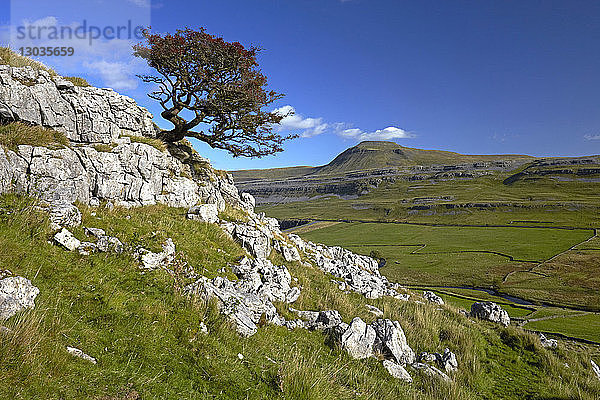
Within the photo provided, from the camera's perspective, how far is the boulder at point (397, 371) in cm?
1089

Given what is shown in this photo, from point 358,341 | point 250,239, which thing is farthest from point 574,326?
point 250,239

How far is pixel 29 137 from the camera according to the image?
14.2m

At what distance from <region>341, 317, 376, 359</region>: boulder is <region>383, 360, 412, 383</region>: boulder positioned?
73 centimetres

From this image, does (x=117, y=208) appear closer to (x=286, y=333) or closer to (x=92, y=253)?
(x=92, y=253)

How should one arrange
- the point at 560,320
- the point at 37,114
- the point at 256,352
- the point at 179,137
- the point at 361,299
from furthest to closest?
the point at 560,320, the point at 179,137, the point at 361,299, the point at 37,114, the point at 256,352

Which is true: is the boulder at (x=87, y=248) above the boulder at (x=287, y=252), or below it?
above

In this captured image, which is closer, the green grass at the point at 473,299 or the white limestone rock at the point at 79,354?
the white limestone rock at the point at 79,354

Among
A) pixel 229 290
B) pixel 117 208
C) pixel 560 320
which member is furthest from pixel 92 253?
pixel 560 320

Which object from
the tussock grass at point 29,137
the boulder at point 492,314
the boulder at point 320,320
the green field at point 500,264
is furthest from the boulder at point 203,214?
the green field at point 500,264

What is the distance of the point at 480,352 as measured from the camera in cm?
1595

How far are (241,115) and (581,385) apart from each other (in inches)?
1020

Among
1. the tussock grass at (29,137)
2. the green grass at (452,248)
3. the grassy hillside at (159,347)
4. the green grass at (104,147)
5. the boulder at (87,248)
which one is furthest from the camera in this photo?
the green grass at (452,248)

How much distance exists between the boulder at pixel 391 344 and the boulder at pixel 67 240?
39.0ft

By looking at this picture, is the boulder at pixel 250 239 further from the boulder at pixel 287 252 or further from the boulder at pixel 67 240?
the boulder at pixel 67 240
